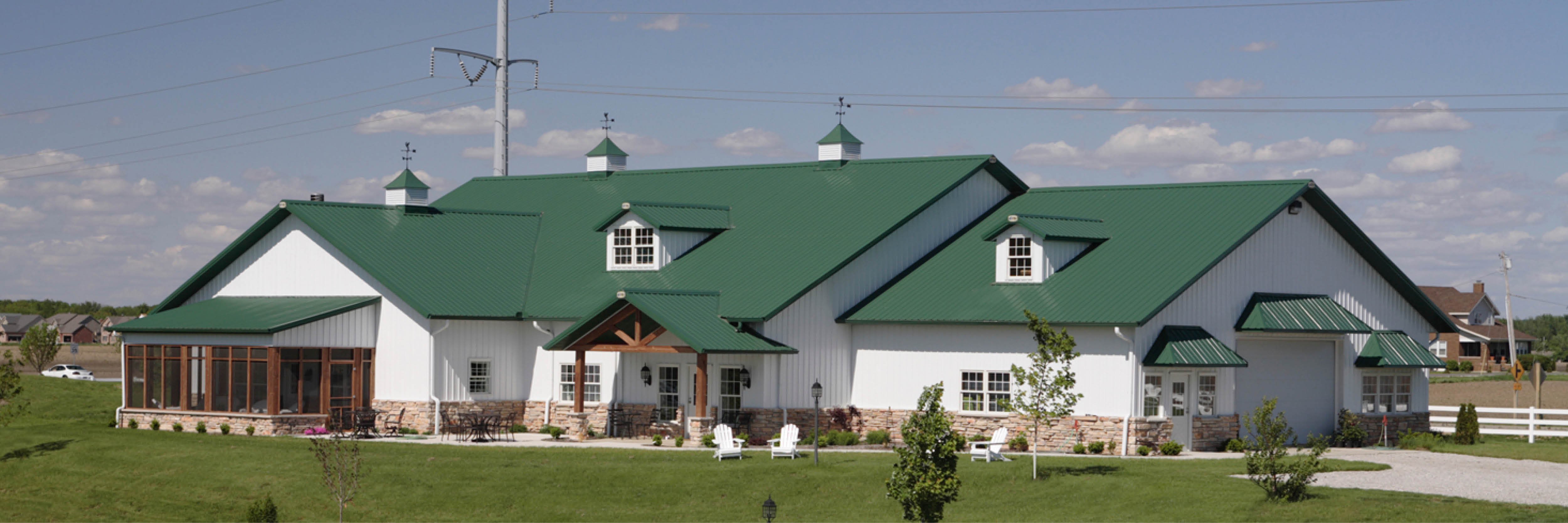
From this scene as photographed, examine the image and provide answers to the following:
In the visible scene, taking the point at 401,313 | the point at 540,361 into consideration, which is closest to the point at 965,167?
the point at 540,361

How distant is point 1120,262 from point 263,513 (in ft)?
63.2

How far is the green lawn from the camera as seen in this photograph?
24.7m

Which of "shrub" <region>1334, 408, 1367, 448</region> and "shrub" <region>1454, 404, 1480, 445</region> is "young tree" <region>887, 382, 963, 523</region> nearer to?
"shrub" <region>1334, 408, 1367, 448</region>

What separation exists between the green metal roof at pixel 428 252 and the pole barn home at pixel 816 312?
95mm

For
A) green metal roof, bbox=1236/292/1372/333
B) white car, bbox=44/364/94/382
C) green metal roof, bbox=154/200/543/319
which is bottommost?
white car, bbox=44/364/94/382

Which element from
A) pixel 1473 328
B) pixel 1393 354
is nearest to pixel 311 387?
pixel 1393 354

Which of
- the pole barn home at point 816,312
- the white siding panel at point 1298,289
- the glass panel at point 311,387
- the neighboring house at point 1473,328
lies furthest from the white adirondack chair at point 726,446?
the neighboring house at point 1473,328

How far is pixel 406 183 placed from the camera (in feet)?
146

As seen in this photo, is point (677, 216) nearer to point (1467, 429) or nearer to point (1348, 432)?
point (1348, 432)

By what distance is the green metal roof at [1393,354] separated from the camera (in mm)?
36969

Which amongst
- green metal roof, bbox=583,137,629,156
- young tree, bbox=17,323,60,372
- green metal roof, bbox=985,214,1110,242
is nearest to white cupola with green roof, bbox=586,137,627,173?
green metal roof, bbox=583,137,629,156

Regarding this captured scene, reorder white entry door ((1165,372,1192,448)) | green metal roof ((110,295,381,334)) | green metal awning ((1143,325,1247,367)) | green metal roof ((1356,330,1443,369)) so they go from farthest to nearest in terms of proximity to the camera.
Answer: green metal roof ((110,295,381,334)) → green metal roof ((1356,330,1443,369)) → white entry door ((1165,372,1192,448)) → green metal awning ((1143,325,1247,367))

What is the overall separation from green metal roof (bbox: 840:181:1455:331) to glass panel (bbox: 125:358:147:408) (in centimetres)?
1860

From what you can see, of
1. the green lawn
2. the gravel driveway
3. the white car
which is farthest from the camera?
the white car
